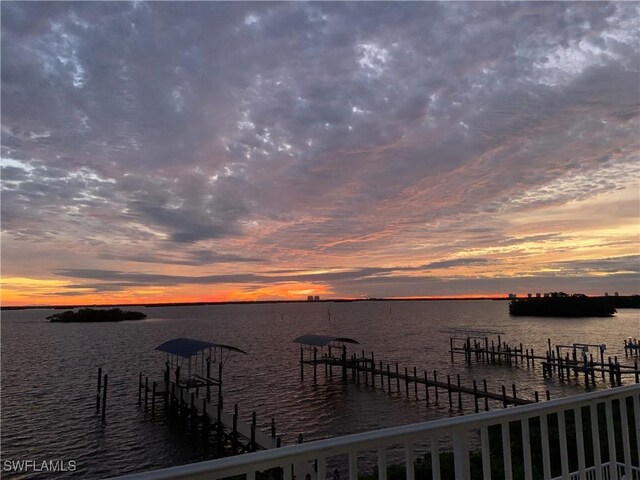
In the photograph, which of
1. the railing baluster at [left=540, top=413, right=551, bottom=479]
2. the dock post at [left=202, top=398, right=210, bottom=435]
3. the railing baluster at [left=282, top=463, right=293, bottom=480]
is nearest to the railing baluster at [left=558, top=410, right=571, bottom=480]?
the railing baluster at [left=540, top=413, right=551, bottom=479]

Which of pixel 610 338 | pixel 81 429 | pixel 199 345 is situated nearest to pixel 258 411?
pixel 199 345

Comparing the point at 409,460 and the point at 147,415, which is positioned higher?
the point at 409,460

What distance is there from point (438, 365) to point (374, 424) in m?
24.1

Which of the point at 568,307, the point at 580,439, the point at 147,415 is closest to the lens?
the point at 580,439

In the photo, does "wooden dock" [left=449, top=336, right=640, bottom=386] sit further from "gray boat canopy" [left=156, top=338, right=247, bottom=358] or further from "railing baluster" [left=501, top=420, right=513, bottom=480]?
"railing baluster" [left=501, top=420, right=513, bottom=480]

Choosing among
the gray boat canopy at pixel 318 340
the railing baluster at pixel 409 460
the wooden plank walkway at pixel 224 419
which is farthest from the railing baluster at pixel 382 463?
the gray boat canopy at pixel 318 340

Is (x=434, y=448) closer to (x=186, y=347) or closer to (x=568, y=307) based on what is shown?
(x=186, y=347)

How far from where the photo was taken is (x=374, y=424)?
90.5 feet

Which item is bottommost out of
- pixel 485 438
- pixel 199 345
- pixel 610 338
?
pixel 610 338

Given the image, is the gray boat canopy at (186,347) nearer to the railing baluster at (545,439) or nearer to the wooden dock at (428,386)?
the wooden dock at (428,386)

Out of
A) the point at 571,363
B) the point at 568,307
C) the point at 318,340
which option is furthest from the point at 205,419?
the point at 568,307

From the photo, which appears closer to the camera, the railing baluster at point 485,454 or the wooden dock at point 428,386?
the railing baluster at point 485,454

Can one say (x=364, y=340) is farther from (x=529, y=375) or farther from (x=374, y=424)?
(x=374, y=424)

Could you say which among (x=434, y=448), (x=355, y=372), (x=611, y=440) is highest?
(x=434, y=448)
